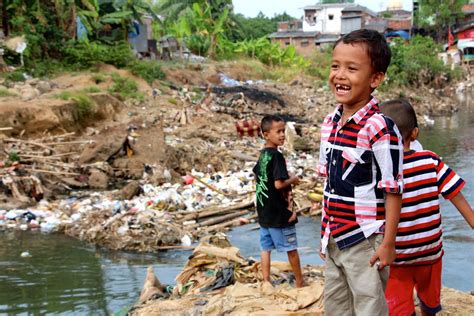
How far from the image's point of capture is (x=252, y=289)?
4.20m

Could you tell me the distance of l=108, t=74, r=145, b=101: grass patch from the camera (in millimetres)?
18125

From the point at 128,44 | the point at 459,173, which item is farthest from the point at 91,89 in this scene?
the point at 459,173

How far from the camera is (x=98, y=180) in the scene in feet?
35.7

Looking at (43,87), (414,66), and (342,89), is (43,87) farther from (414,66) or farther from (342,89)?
(414,66)

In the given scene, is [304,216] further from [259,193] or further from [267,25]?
[267,25]

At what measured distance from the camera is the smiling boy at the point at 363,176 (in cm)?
262

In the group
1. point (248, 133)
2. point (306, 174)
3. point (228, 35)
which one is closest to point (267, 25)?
point (228, 35)

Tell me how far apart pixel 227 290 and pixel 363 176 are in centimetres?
189

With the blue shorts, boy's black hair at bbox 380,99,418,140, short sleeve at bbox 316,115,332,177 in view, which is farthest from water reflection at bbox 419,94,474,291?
short sleeve at bbox 316,115,332,177

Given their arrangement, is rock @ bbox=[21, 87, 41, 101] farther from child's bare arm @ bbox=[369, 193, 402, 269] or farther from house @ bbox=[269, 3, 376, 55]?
house @ bbox=[269, 3, 376, 55]

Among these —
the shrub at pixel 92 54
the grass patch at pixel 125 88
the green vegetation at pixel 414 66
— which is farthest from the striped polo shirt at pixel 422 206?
the green vegetation at pixel 414 66

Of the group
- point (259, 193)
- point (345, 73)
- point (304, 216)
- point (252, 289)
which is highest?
point (345, 73)

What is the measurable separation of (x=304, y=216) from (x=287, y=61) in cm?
2560

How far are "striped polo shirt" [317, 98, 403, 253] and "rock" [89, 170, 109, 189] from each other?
851 cm
